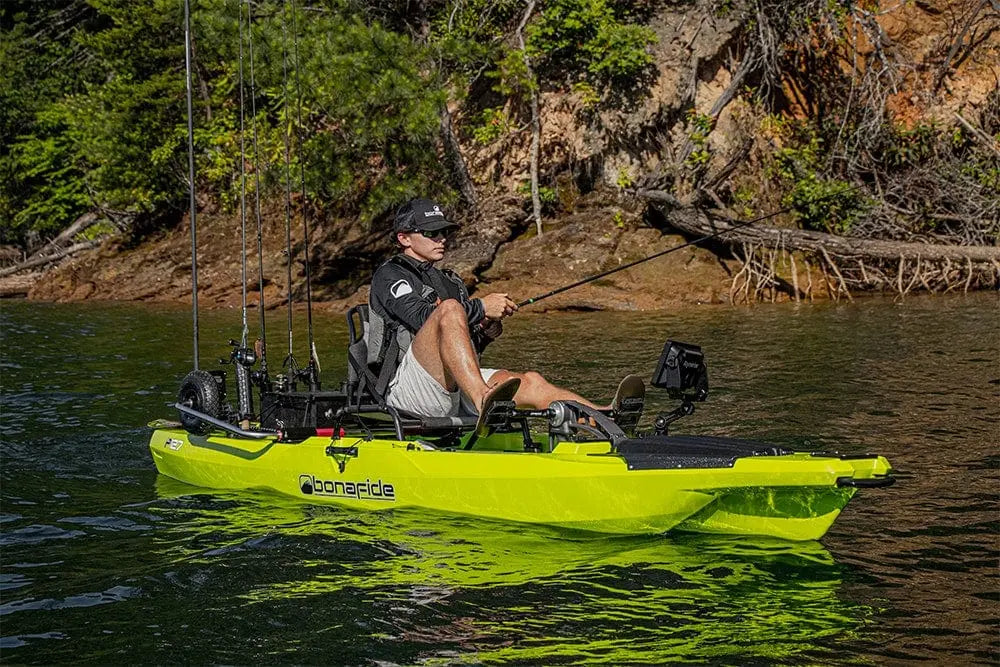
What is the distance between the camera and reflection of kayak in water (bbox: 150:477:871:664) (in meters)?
5.03

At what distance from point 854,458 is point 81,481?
4973 millimetres

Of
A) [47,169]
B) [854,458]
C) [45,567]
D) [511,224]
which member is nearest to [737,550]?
[854,458]

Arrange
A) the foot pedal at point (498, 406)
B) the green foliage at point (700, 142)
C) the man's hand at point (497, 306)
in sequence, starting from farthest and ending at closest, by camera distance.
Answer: the green foliage at point (700, 142)
the man's hand at point (497, 306)
the foot pedal at point (498, 406)

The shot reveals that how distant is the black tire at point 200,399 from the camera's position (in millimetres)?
8453

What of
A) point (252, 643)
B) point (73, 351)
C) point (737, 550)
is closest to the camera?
point (252, 643)

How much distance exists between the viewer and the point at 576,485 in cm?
633

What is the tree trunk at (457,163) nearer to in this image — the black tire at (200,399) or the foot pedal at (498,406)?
the black tire at (200,399)

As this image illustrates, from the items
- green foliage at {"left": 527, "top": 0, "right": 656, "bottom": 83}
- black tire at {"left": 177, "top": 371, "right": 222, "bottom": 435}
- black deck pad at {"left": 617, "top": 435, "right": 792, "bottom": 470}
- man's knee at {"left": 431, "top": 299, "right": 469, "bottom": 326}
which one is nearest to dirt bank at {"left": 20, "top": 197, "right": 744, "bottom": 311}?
green foliage at {"left": 527, "top": 0, "right": 656, "bottom": 83}

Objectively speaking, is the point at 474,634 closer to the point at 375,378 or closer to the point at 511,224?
the point at 375,378

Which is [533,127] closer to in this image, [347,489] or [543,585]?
[347,489]

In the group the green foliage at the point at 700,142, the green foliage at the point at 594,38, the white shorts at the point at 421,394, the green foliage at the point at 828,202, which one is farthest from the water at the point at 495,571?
the green foliage at the point at 594,38

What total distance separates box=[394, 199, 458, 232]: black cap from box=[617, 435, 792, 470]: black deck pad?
6.51ft

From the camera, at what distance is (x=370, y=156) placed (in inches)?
852

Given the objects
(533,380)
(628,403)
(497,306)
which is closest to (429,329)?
(497,306)
